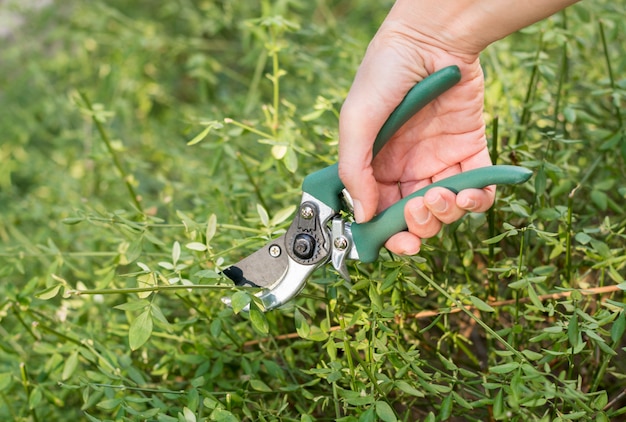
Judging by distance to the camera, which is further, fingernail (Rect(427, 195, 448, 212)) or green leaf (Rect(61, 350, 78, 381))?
green leaf (Rect(61, 350, 78, 381))

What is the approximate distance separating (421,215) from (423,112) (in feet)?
1.32

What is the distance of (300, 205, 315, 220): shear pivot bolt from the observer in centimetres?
161

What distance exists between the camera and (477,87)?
177 centimetres

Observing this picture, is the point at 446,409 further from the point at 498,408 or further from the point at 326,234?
the point at 326,234

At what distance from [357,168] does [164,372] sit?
2.18ft

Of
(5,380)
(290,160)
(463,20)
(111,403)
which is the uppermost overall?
(463,20)

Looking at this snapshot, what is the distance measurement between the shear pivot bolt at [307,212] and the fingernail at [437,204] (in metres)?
0.26

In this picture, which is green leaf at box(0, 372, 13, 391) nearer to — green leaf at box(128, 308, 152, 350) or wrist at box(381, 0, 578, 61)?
green leaf at box(128, 308, 152, 350)

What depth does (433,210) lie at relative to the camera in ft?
4.88

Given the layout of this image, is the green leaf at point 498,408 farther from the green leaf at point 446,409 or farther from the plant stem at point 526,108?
the plant stem at point 526,108

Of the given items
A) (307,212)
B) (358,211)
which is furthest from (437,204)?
(307,212)

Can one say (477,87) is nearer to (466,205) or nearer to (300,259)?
(466,205)

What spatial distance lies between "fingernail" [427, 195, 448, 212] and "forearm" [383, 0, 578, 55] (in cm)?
42

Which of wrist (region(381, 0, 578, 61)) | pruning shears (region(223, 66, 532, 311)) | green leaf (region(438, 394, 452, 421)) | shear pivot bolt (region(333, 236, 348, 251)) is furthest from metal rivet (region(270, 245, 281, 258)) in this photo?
wrist (region(381, 0, 578, 61))
